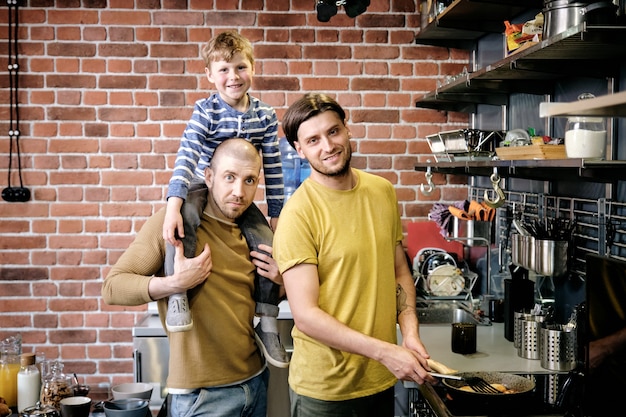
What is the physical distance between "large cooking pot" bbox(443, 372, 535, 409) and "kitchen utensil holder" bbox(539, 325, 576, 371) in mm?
236

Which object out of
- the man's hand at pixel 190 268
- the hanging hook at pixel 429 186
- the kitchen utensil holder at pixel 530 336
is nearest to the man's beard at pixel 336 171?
the man's hand at pixel 190 268

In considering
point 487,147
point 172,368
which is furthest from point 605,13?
point 172,368

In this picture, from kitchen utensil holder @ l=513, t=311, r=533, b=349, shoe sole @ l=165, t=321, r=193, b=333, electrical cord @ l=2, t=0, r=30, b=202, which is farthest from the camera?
electrical cord @ l=2, t=0, r=30, b=202

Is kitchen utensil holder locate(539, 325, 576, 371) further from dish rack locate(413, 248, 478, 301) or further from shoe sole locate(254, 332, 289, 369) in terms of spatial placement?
dish rack locate(413, 248, 478, 301)

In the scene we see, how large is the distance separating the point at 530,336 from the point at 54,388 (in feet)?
5.53

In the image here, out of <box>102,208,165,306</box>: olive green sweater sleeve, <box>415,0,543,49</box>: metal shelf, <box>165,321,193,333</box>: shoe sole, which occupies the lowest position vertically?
<box>165,321,193,333</box>: shoe sole

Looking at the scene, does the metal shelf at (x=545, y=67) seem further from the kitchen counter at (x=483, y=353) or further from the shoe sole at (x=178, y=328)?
the shoe sole at (x=178, y=328)

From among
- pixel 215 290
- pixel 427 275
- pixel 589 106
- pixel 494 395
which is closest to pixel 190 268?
pixel 215 290

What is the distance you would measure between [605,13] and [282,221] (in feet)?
3.56

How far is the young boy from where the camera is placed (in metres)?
2.11

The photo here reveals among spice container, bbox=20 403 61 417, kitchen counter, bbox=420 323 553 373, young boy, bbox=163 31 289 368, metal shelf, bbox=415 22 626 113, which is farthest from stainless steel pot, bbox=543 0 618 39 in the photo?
spice container, bbox=20 403 61 417

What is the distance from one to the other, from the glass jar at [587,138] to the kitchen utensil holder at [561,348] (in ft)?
2.16

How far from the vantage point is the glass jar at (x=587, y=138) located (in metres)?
2.01

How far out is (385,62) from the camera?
3.95 metres
